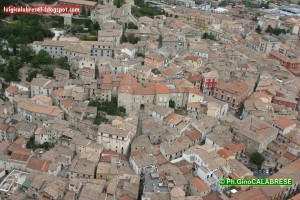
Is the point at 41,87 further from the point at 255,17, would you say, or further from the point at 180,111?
the point at 255,17

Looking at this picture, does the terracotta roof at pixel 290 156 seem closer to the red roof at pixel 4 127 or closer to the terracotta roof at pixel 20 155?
the terracotta roof at pixel 20 155

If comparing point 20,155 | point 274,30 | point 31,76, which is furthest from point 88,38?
point 274,30

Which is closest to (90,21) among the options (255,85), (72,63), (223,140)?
(72,63)

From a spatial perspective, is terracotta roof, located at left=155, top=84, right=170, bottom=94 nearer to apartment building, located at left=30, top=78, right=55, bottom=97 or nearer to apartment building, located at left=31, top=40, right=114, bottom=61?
apartment building, located at left=31, top=40, right=114, bottom=61

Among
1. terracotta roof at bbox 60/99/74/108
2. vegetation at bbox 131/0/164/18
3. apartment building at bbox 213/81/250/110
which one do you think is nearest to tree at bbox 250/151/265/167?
apartment building at bbox 213/81/250/110

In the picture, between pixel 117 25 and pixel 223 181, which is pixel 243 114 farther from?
pixel 117 25
